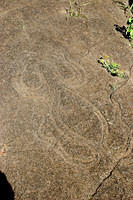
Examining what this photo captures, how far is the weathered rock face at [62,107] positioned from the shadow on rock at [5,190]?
48mm

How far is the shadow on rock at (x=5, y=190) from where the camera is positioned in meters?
2.03

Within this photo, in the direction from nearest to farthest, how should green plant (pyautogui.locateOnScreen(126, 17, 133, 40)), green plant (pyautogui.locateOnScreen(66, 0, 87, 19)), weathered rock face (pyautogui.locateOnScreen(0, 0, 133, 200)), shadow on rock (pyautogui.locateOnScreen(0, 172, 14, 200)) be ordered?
shadow on rock (pyautogui.locateOnScreen(0, 172, 14, 200)) < weathered rock face (pyautogui.locateOnScreen(0, 0, 133, 200)) < green plant (pyautogui.locateOnScreen(126, 17, 133, 40)) < green plant (pyautogui.locateOnScreen(66, 0, 87, 19))

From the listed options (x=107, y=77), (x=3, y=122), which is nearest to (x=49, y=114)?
(x=3, y=122)

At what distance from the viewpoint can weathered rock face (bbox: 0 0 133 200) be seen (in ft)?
7.22

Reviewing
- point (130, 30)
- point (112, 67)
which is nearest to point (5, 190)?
point (112, 67)

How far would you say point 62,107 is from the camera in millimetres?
2730

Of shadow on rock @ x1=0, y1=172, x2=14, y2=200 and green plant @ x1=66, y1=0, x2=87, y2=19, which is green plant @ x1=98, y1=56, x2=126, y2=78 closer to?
green plant @ x1=66, y1=0, x2=87, y2=19

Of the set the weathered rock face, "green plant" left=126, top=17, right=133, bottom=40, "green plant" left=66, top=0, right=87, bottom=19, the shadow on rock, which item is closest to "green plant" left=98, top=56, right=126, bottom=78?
the weathered rock face

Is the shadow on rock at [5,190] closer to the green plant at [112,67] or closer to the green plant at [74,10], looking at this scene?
the green plant at [112,67]

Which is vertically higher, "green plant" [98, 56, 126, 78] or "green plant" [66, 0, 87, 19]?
"green plant" [66, 0, 87, 19]

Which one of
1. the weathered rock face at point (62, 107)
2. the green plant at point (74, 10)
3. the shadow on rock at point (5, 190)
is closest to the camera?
the shadow on rock at point (5, 190)

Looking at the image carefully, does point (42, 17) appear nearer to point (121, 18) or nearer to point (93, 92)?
point (121, 18)

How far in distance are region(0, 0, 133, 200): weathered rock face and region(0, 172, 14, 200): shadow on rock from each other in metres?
0.05

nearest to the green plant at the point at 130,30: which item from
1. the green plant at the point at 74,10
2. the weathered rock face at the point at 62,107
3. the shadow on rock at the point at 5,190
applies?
the weathered rock face at the point at 62,107
